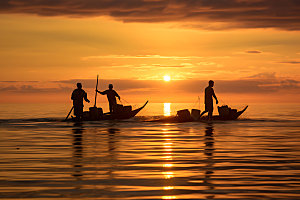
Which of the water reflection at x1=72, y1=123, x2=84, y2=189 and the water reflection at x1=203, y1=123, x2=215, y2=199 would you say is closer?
the water reflection at x1=203, y1=123, x2=215, y2=199

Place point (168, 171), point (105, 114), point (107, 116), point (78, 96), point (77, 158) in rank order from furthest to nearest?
point (105, 114)
point (107, 116)
point (78, 96)
point (77, 158)
point (168, 171)

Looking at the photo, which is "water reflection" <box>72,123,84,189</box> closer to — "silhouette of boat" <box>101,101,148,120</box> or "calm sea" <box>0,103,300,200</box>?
"calm sea" <box>0,103,300,200</box>

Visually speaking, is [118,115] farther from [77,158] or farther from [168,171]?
[168,171]

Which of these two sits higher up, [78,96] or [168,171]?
[78,96]

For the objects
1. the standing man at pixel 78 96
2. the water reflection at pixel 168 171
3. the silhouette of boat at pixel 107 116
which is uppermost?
the standing man at pixel 78 96

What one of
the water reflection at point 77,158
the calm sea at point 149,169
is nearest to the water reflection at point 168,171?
the calm sea at point 149,169

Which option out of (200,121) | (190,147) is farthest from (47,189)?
(200,121)

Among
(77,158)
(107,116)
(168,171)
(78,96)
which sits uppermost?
(78,96)

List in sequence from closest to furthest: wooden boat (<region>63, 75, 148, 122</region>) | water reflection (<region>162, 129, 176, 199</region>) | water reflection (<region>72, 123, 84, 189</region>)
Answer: water reflection (<region>162, 129, 176, 199</region>), water reflection (<region>72, 123, 84, 189</region>), wooden boat (<region>63, 75, 148, 122</region>)

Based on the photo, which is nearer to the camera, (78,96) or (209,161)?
(209,161)

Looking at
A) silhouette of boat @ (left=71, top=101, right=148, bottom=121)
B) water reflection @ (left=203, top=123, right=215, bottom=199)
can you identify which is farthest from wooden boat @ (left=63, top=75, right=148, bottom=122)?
water reflection @ (left=203, top=123, right=215, bottom=199)

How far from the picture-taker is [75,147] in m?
18.8

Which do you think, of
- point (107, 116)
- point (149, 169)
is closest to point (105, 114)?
point (107, 116)

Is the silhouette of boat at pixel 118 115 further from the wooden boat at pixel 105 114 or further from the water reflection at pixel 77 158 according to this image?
the water reflection at pixel 77 158
